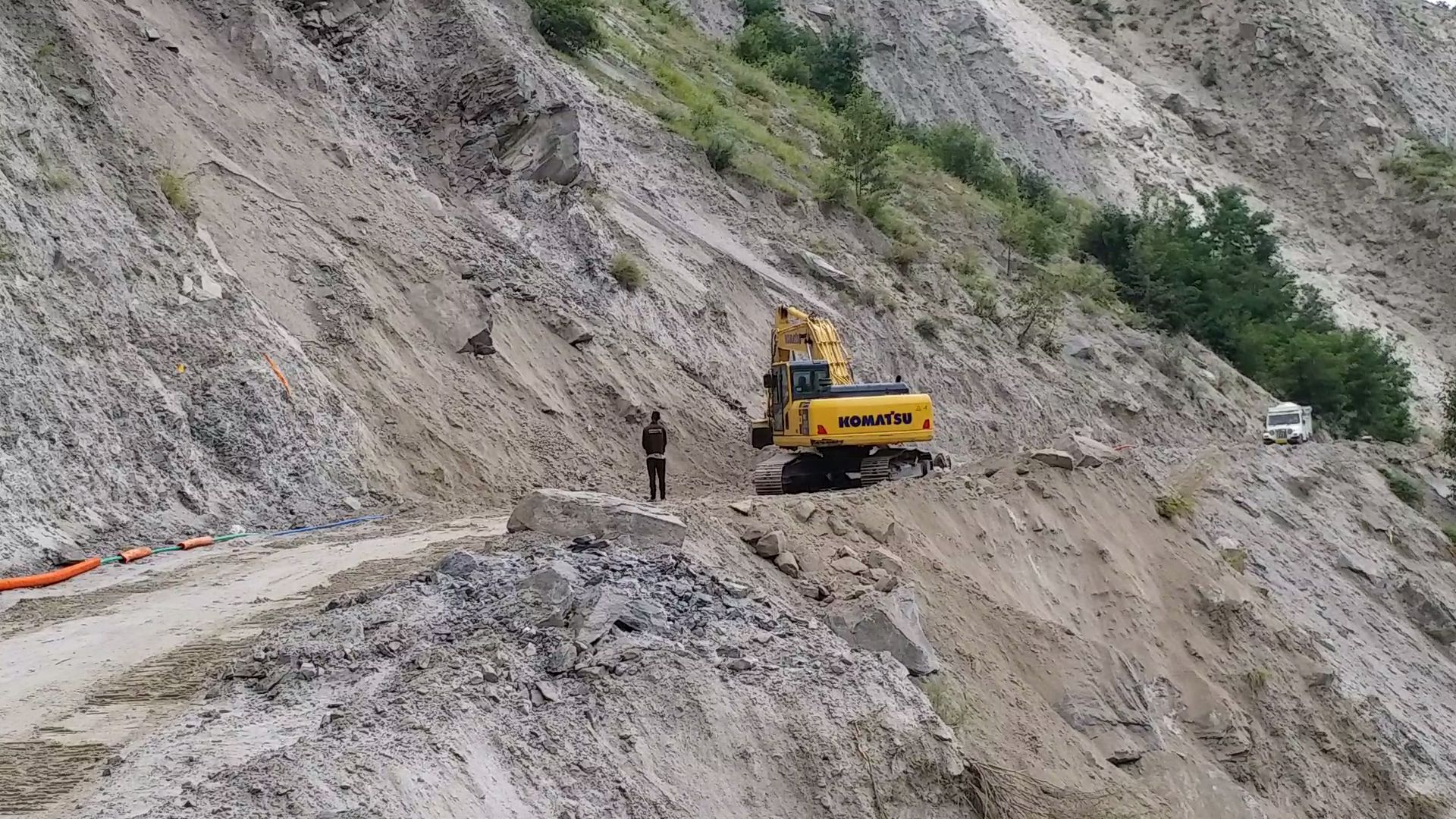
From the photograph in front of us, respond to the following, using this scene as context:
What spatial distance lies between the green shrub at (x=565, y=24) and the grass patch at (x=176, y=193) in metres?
11.0

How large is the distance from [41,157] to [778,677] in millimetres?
10627

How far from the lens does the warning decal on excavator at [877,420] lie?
1606cm

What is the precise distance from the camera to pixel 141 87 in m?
17.2

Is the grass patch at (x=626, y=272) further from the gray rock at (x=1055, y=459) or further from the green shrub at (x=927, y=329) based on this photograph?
the gray rock at (x=1055, y=459)

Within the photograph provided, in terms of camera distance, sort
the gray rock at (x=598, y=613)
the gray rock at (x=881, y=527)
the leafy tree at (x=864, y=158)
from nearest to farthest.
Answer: the gray rock at (x=598, y=613) < the gray rock at (x=881, y=527) < the leafy tree at (x=864, y=158)

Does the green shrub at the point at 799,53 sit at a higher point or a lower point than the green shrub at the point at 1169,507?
higher

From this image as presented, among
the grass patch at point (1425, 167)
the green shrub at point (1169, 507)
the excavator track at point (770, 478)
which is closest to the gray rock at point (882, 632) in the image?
the excavator track at point (770, 478)

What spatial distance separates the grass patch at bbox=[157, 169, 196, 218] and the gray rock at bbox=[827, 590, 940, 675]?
33.9 feet

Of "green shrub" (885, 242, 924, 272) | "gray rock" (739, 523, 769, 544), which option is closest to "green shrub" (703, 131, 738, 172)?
"green shrub" (885, 242, 924, 272)

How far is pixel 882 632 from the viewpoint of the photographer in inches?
346

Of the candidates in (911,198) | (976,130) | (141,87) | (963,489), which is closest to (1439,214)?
(976,130)

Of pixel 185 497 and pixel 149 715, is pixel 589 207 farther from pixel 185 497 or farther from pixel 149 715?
pixel 149 715

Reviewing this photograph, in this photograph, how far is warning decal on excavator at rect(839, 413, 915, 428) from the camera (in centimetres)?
1606

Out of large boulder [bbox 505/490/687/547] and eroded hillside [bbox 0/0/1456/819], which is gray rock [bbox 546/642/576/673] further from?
large boulder [bbox 505/490/687/547]
